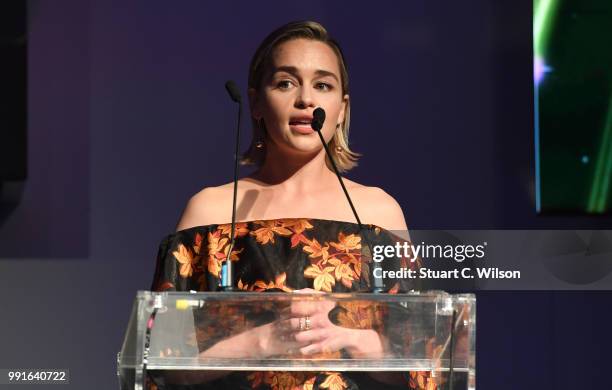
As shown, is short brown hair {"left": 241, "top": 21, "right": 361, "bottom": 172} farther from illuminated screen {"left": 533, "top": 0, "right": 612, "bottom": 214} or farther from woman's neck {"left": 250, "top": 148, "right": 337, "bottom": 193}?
illuminated screen {"left": 533, "top": 0, "right": 612, "bottom": 214}

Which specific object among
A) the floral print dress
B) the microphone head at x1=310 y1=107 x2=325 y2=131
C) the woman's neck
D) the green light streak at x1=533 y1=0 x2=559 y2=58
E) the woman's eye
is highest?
the green light streak at x1=533 y1=0 x2=559 y2=58

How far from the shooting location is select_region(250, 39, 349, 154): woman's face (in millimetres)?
2523

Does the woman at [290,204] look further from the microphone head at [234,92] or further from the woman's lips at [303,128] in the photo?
the microphone head at [234,92]

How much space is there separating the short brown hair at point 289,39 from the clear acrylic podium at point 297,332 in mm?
852

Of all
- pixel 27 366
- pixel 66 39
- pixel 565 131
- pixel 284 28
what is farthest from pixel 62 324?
pixel 565 131

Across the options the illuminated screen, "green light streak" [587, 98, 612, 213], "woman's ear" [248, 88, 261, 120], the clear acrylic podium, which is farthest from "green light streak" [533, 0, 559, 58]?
the clear acrylic podium

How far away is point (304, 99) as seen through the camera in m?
2.51

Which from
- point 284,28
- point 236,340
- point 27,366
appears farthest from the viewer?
point 27,366

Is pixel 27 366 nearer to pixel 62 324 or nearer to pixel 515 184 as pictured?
pixel 62 324

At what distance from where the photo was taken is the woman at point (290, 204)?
7.71 ft

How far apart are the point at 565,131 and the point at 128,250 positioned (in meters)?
1.27

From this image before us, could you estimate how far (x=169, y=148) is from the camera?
3412mm

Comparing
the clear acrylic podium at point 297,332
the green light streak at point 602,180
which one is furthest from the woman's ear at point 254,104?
the green light streak at point 602,180

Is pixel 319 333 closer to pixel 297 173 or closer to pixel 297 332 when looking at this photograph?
pixel 297 332
